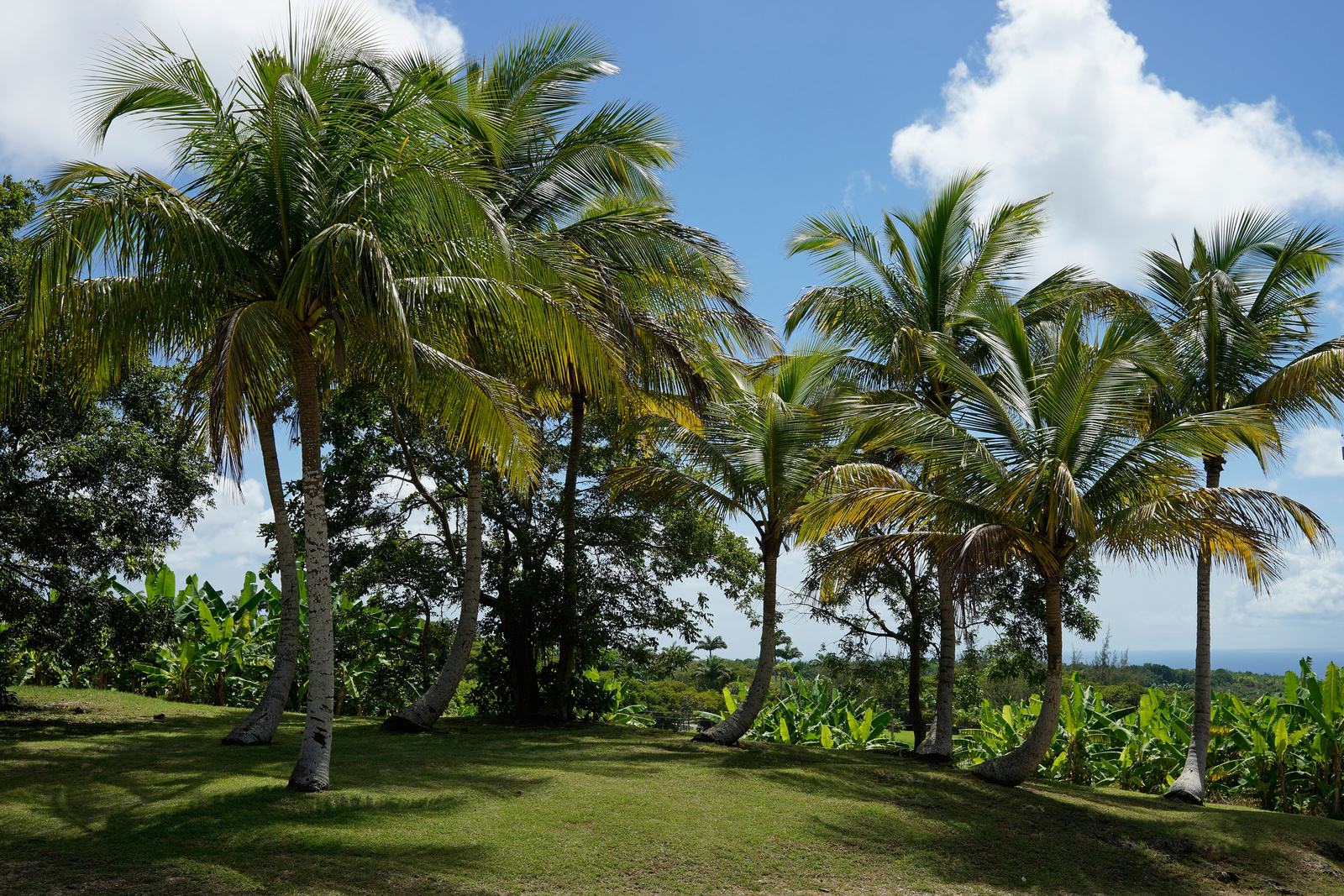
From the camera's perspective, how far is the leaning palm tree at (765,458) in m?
12.4

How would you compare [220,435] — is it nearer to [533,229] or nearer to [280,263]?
[280,263]

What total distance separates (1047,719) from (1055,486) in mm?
3040

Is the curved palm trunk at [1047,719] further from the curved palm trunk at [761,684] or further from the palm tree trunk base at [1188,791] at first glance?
the curved palm trunk at [761,684]

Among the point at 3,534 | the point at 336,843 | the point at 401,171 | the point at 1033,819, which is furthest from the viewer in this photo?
the point at 3,534

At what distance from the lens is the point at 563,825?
741 centimetres

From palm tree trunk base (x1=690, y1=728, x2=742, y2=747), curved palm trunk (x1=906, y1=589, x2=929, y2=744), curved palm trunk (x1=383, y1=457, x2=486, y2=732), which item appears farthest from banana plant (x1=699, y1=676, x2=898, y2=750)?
curved palm trunk (x1=383, y1=457, x2=486, y2=732)

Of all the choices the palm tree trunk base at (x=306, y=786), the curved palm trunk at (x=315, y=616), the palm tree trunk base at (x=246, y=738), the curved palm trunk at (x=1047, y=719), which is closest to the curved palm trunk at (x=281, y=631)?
the palm tree trunk base at (x=246, y=738)

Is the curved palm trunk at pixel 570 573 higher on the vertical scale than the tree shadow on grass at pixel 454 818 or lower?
higher

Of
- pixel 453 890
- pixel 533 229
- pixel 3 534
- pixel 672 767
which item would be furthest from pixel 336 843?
pixel 533 229

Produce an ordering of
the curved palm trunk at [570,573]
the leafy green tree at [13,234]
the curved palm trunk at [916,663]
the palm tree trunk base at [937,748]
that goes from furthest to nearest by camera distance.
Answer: the curved palm trunk at [916,663], the curved palm trunk at [570,573], the palm tree trunk base at [937,748], the leafy green tree at [13,234]

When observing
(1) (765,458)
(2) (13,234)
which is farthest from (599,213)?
(2) (13,234)

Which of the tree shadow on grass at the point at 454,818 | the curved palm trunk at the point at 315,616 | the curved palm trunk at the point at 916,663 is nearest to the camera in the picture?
the tree shadow on grass at the point at 454,818

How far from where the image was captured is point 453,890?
5.82 m

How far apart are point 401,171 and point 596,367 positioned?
254cm
